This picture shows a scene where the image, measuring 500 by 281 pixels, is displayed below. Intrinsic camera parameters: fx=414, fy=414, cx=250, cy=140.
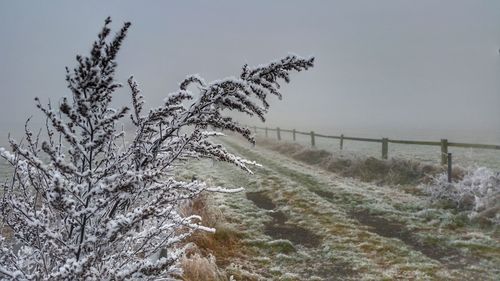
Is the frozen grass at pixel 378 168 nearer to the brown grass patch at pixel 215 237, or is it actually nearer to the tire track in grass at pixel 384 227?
the tire track in grass at pixel 384 227

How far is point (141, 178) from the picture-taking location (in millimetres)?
1836

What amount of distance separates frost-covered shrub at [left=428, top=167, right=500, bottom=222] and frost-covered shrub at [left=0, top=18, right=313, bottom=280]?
8.33 metres

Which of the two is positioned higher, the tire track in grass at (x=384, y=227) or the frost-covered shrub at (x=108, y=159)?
the frost-covered shrub at (x=108, y=159)

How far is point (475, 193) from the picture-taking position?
32.6 ft

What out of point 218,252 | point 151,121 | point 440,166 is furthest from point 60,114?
point 440,166

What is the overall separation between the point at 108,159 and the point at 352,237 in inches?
267

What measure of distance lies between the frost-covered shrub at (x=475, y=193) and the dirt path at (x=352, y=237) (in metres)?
0.55

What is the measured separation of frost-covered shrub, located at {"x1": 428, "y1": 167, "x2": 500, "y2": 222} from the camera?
29.4 ft

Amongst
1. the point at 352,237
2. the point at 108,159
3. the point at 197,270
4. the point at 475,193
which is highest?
the point at 108,159

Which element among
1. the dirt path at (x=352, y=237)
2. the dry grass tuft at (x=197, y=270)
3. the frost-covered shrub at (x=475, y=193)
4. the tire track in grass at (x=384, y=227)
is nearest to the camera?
the dry grass tuft at (x=197, y=270)

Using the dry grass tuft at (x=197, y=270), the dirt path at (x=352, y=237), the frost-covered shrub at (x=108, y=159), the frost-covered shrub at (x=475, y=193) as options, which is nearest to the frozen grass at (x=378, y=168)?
the frost-covered shrub at (x=475, y=193)

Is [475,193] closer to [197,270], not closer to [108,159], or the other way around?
[197,270]

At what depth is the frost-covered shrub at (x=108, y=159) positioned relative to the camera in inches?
71.9

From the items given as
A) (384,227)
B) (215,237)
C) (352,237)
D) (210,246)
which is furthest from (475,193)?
(210,246)
